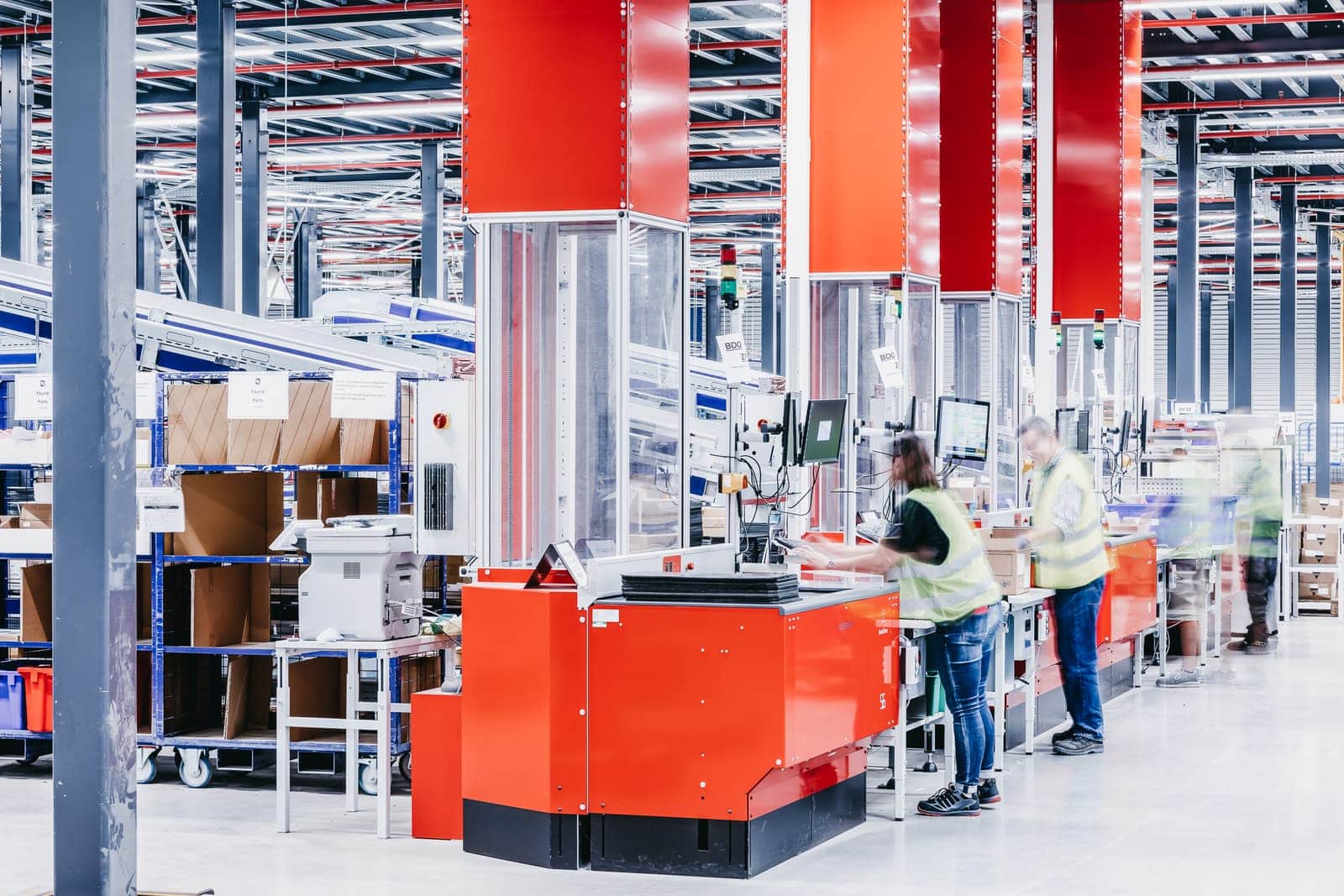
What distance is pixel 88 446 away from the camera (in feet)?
15.8

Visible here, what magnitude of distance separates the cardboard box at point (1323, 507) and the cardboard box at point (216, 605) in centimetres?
1166

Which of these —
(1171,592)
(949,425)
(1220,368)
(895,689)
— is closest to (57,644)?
(895,689)

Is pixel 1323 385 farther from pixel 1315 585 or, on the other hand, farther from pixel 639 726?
pixel 639 726

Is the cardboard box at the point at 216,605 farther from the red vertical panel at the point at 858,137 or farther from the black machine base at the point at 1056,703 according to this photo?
the black machine base at the point at 1056,703

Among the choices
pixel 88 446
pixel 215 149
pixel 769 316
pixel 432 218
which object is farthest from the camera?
pixel 769 316

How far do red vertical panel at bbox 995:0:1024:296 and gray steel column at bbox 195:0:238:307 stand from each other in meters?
5.87

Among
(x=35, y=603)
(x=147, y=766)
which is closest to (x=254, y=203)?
(x=35, y=603)

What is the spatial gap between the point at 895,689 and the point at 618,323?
2.08 m

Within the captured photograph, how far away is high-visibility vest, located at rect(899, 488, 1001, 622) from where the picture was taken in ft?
22.3

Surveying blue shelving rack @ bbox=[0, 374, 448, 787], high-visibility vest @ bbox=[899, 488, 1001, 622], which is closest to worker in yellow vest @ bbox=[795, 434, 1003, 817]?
high-visibility vest @ bbox=[899, 488, 1001, 622]


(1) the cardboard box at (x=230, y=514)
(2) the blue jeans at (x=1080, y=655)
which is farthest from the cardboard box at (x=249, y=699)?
(2) the blue jeans at (x=1080, y=655)

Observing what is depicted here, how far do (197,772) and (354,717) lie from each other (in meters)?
1.44

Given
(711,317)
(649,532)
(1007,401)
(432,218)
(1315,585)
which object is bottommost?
(1315,585)

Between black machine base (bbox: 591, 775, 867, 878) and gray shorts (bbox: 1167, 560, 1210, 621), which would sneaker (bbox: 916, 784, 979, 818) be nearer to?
black machine base (bbox: 591, 775, 867, 878)
